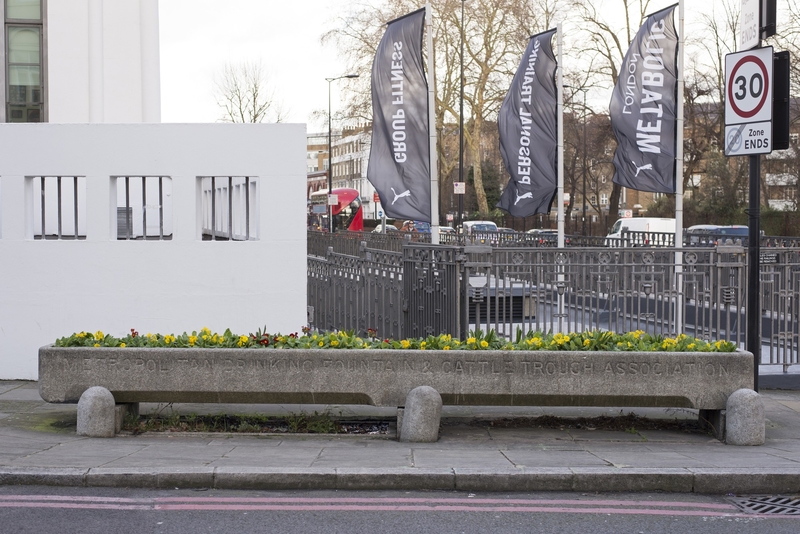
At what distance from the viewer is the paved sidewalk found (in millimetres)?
7223

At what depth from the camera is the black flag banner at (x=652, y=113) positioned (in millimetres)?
17453

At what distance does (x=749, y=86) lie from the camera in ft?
30.7

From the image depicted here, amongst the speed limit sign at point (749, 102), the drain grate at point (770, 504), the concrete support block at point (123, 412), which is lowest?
the drain grate at point (770, 504)

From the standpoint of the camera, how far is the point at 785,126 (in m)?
9.22

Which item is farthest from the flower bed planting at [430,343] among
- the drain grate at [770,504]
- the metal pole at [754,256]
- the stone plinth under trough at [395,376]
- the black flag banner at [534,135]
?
the black flag banner at [534,135]

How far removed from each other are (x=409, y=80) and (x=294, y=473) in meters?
9.59

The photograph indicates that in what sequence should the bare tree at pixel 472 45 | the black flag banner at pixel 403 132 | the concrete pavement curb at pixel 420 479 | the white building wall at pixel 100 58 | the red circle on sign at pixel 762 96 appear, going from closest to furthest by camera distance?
the concrete pavement curb at pixel 420 479, the red circle on sign at pixel 762 96, the black flag banner at pixel 403 132, the white building wall at pixel 100 58, the bare tree at pixel 472 45

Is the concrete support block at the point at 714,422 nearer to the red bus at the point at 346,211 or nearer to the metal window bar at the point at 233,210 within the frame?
the metal window bar at the point at 233,210

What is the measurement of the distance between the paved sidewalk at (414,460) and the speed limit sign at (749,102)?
2869 mm

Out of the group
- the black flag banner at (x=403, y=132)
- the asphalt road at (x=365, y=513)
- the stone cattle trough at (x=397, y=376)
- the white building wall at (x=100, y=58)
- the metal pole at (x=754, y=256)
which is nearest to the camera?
the asphalt road at (x=365, y=513)

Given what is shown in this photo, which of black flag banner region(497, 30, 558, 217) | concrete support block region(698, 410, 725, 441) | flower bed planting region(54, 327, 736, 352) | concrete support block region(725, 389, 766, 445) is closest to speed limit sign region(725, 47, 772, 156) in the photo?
flower bed planting region(54, 327, 736, 352)

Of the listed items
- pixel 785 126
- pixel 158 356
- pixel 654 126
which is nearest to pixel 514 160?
pixel 654 126

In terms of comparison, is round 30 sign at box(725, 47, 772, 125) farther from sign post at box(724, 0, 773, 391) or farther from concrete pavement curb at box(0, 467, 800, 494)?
concrete pavement curb at box(0, 467, 800, 494)

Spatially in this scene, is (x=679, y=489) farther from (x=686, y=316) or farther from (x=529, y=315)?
(x=686, y=316)
